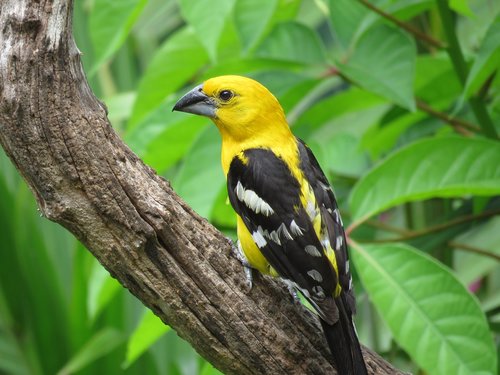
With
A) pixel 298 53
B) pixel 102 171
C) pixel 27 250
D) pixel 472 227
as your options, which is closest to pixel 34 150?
pixel 102 171

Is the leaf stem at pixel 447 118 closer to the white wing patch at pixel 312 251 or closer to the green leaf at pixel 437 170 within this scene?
the green leaf at pixel 437 170

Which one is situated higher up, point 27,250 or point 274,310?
point 27,250

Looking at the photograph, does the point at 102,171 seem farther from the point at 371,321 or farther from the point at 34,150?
the point at 371,321

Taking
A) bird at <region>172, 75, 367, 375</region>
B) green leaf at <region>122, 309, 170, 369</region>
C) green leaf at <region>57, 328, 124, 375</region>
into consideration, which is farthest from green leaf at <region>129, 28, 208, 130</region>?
green leaf at <region>57, 328, 124, 375</region>

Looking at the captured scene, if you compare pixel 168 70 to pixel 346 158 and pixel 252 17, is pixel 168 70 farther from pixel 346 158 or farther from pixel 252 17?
pixel 346 158

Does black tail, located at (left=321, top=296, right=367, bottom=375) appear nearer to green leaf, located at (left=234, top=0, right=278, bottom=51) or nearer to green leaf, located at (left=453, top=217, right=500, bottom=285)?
green leaf, located at (left=234, top=0, right=278, bottom=51)

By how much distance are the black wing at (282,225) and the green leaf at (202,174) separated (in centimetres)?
6

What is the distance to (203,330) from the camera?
2.24m

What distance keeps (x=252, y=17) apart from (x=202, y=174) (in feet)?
1.69

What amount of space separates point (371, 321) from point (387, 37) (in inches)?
67.1

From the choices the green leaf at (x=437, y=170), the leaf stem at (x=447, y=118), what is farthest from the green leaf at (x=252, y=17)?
the leaf stem at (x=447, y=118)

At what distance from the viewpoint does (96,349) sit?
444cm

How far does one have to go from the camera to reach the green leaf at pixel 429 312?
242 cm

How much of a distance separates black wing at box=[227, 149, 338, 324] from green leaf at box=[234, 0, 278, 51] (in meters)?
0.39
